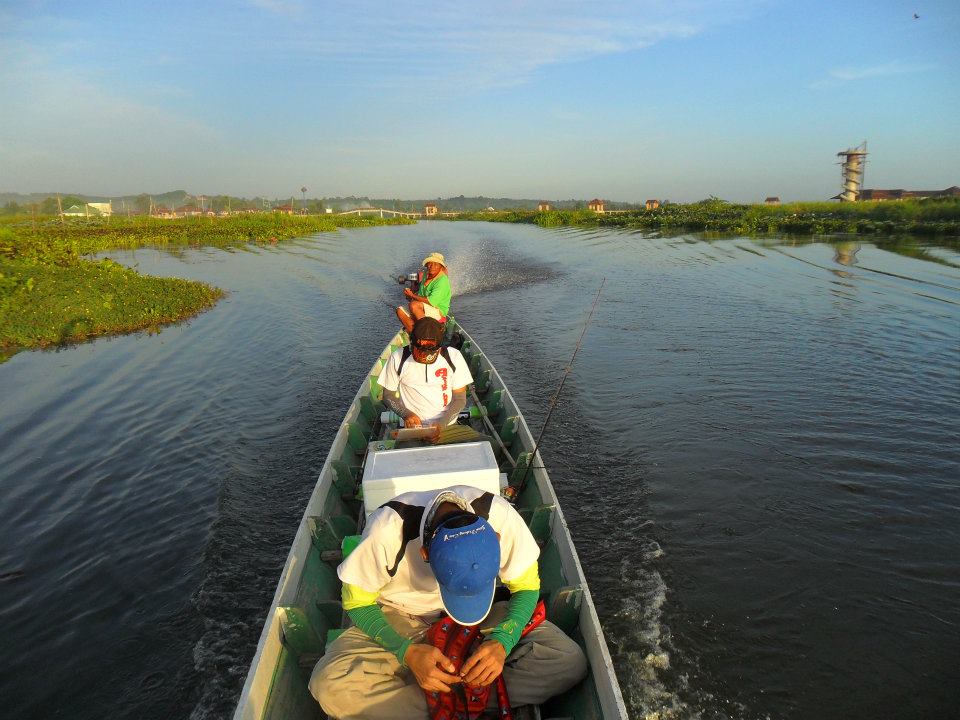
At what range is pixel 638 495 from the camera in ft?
24.2

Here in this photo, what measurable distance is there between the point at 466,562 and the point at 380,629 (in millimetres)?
902

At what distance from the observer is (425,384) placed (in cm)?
555

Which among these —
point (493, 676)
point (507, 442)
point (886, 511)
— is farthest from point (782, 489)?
point (493, 676)

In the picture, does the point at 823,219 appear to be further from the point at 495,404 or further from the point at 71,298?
the point at 71,298

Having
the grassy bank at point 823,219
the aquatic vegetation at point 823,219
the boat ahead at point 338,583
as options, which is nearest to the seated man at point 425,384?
the boat ahead at point 338,583

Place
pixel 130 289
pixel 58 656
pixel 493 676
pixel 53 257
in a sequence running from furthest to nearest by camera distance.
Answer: pixel 53 257 < pixel 130 289 < pixel 58 656 < pixel 493 676

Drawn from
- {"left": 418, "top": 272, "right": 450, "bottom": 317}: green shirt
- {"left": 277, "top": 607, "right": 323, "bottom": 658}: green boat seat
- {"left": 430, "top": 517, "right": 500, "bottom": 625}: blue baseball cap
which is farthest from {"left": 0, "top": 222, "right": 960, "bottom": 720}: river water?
{"left": 430, "top": 517, "right": 500, "bottom": 625}: blue baseball cap

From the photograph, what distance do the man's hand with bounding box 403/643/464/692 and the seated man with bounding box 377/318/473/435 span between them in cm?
286

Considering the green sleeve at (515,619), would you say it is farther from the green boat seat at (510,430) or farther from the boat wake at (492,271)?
the boat wake at (492,271)

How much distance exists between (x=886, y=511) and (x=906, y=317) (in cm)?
1097

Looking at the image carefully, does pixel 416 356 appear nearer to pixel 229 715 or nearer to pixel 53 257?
pixel 229 715

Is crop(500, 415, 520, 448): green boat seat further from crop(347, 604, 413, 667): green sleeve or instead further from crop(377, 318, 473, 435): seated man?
crop(347, 604, 413, 667): green sleeve

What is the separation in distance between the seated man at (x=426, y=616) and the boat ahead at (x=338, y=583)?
302mm

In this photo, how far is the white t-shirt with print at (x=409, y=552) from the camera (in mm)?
2771
